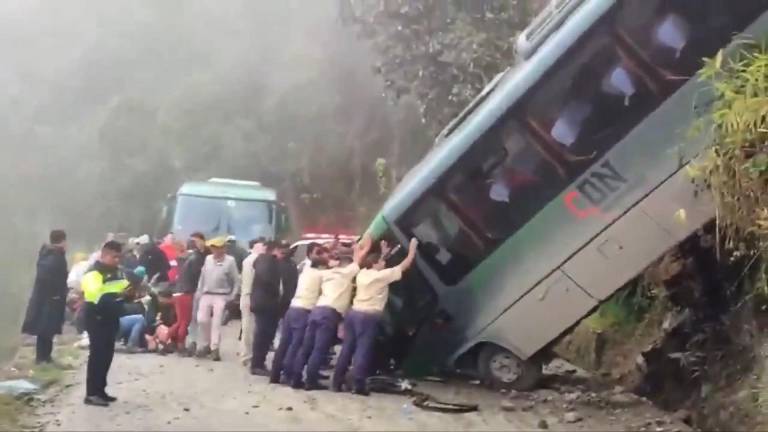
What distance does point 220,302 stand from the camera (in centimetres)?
800

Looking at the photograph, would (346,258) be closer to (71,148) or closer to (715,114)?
(71,148)

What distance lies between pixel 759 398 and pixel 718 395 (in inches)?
25.7

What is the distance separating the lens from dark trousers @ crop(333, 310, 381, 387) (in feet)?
22.7

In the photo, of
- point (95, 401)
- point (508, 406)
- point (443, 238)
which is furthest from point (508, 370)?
point (95, 401)

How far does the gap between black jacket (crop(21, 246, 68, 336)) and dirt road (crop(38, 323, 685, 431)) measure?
1.44 ft

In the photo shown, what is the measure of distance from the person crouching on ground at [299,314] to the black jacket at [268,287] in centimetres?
38

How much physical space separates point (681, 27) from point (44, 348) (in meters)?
4.33

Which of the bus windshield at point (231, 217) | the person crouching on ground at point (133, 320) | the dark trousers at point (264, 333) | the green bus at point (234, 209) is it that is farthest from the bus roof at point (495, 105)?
the bus windshield at point (231, 217)

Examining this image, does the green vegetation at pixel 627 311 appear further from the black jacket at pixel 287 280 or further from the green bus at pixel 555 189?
the black jacket at pixel 287 280

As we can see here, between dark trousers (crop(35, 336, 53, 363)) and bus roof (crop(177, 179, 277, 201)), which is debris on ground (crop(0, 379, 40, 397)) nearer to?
dark trousers (crop(35, 336, 53, 363))

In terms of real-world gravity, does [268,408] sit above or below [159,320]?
below

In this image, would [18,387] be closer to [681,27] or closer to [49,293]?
[49,293]

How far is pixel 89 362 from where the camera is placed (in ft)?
18.5

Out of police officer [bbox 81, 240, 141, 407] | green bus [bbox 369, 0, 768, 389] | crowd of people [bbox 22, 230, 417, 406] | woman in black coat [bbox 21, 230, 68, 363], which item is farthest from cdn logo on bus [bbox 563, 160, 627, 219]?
woman in black coat [bbox 21, 230, 68, 363]
